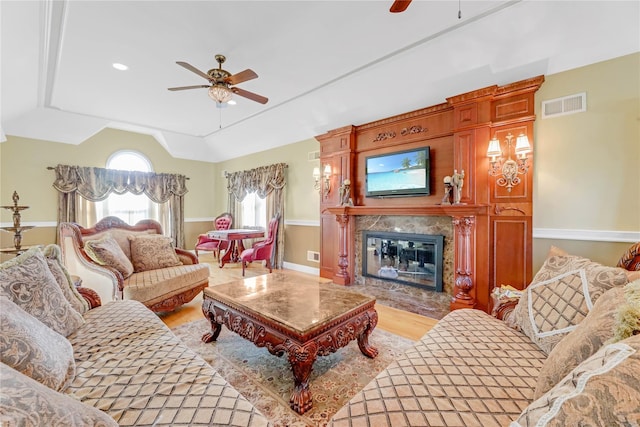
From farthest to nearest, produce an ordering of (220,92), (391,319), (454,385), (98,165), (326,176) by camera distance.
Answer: (98,165) < (326,176) < (391,319) < (220,92) < (454,385)

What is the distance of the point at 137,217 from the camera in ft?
20.2

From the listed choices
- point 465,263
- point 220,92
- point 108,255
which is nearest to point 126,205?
point 108,255

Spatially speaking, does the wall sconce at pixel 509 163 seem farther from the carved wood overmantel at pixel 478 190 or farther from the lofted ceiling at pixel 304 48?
the lofted ceiling at pixel 304 48

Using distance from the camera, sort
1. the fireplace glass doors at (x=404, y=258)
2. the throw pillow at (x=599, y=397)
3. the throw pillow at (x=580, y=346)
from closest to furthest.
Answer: the throw pillow at (x=599, y=397)
the throw pillow at (x=580, y=346)
the fireplace glass doors at (x=404, y=258)

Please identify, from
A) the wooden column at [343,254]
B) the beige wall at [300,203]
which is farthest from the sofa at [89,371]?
the beige wall at [300,203]

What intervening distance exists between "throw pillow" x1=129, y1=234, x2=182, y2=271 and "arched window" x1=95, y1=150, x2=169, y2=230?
10.5ft

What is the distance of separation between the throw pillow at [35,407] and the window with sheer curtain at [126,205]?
A: 6189 mm

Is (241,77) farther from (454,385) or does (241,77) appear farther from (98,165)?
(98,165)

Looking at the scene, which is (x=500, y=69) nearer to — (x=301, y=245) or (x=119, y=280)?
(x=301, y=245)

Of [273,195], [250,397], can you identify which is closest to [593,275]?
[250,397]

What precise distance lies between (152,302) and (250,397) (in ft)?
5.42

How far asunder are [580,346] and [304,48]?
3170 mm

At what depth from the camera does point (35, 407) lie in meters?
0.58

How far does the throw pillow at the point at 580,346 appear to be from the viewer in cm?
87
